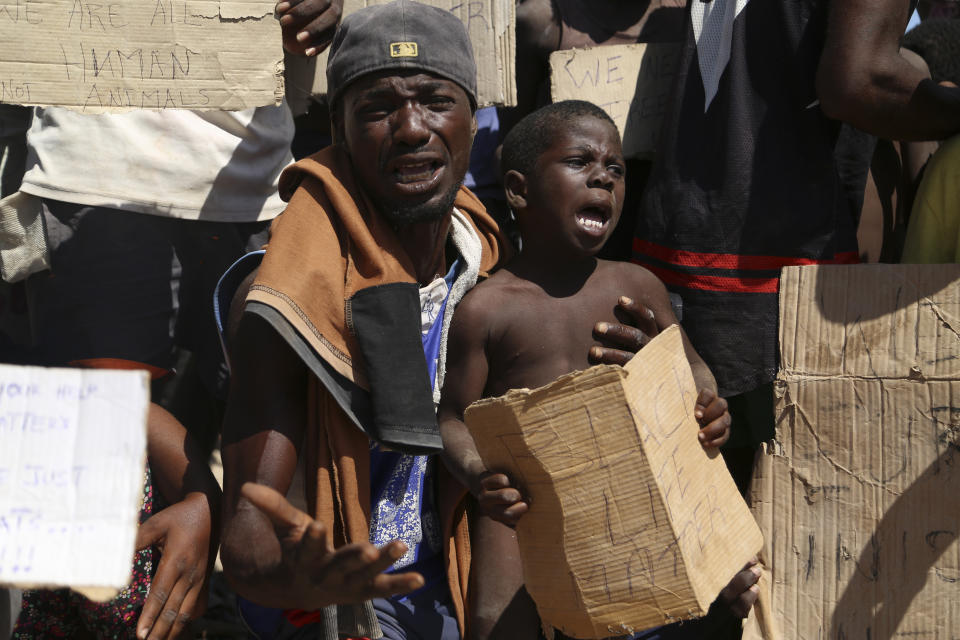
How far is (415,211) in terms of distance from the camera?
2445mm

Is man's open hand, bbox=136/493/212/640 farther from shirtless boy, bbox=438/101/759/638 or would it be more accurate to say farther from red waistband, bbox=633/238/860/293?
red waistband, bbox=633/238/860/293

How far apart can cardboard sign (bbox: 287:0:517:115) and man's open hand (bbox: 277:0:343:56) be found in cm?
8

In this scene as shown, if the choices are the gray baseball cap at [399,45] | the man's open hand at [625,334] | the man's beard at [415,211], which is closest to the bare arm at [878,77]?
the man's open hand at [625,334]

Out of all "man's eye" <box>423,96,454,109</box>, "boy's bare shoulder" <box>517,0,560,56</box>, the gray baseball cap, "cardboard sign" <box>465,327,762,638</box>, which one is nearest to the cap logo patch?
the gray baseball cap

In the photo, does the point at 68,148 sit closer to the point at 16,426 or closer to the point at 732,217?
the point at 16,426

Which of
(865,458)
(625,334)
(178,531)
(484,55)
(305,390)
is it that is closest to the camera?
(178,531)

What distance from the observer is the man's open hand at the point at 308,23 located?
106 inches

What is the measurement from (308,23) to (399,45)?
0.48 m

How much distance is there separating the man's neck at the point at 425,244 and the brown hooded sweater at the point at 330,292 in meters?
0.17

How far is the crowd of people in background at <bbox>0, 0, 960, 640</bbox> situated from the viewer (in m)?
2.19

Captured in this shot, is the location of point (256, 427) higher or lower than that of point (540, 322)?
lower

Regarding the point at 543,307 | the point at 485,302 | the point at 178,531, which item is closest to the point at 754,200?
the point at 543,307

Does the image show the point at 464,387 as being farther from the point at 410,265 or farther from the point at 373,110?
the point at 373,110

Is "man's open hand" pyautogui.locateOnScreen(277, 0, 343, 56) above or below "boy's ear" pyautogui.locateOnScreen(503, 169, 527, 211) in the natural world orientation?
above
